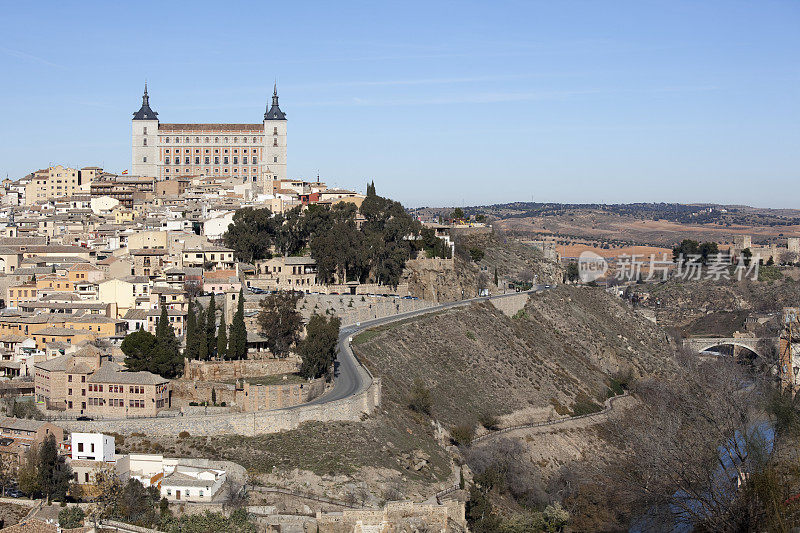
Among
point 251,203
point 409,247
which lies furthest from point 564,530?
point 251,203

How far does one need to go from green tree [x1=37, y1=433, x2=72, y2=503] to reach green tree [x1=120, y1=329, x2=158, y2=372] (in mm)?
6397

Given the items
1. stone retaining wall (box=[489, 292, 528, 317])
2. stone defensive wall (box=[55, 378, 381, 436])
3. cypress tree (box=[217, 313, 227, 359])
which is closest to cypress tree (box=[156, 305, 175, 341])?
cypress tree (box=[217, 313, 227, 359])

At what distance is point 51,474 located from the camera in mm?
36000

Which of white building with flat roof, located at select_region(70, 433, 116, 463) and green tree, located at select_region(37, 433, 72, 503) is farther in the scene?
white building with flat roof, located at select_region(70, 433, 116, 463)

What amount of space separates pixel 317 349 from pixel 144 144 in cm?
5785

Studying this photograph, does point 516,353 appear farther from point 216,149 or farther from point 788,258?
point 788,258

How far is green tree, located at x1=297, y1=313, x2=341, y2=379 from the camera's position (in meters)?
44.7

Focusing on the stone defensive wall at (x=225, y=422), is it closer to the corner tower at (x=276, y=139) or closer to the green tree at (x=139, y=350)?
the green tree at (x=139, y=350)

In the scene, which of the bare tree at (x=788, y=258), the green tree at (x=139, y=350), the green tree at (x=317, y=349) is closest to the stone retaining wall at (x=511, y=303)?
the green tree at (x=317, y=349)

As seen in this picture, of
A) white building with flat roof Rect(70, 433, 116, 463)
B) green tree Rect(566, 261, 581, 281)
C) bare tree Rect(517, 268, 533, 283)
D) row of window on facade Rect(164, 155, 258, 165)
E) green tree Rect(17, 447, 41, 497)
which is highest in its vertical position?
row of window on facade Rect(164, 155, 258, 165)

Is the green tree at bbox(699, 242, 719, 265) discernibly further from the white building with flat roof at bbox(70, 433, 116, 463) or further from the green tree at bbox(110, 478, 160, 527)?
the green tree at bbox(110, 478, 160, 527)

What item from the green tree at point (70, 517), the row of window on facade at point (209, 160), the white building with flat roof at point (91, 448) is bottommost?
the green tree at point (70, 517)

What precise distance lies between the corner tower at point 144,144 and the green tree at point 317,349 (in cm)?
5559

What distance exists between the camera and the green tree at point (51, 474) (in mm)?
35781
